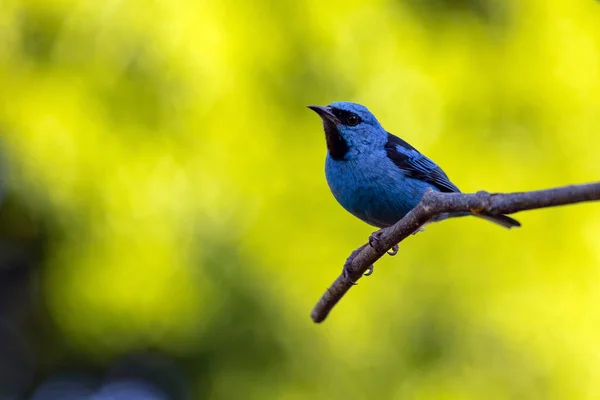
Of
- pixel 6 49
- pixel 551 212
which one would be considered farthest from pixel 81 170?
pixel 551 212

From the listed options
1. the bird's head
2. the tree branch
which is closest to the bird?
the bird's head

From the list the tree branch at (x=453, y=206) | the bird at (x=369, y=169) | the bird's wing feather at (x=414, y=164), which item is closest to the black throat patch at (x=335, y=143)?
the bird at (x=369, y=169)

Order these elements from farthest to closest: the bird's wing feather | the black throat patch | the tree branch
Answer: the bird's wing feather, the black throat patch, the tree branch

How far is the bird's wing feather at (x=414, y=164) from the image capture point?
410cm

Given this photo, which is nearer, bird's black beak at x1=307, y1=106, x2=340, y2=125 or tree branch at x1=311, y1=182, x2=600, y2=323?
tree branch at x1=311, y1=182, x2=600, y2=323

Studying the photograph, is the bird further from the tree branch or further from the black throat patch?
the tree branch

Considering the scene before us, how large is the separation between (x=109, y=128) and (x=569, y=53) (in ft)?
11.3

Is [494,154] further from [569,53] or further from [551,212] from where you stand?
[569,53]

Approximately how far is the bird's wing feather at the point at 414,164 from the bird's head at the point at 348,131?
82mm

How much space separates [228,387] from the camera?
20.1ft

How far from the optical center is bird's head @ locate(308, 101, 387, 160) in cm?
401

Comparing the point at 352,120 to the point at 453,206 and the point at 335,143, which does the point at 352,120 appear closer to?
the point at 335,143

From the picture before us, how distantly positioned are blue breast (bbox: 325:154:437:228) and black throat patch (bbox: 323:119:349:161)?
0.04 meters

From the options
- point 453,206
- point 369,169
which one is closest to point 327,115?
point 369,169
